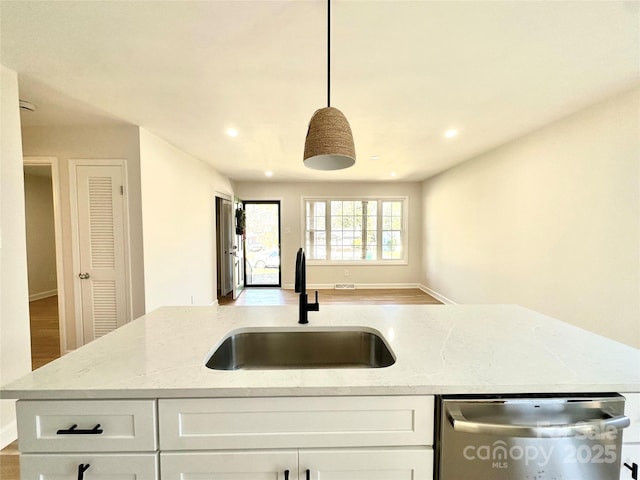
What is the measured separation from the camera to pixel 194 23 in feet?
4.64

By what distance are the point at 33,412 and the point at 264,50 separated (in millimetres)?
1948

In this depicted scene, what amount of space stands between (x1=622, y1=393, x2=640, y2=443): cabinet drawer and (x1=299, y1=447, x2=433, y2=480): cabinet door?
25.7 inches

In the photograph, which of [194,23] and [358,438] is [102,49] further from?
[358,438]

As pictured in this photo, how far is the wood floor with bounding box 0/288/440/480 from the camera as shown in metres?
3.24

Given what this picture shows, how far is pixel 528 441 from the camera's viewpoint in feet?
2.79

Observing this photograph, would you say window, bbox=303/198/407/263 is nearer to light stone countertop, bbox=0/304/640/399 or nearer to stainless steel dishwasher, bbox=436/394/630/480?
light stone countertop, bbox=0/304/640/399

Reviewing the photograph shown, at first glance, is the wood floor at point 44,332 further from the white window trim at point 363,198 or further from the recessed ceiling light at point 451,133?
the recessed ceiling light at point 451,133

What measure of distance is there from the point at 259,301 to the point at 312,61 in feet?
14.7

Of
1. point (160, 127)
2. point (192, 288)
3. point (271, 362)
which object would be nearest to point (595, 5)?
point (271, 362)

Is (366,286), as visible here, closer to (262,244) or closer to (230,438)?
(262,244)

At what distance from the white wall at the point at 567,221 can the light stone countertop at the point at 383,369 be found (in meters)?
1.41

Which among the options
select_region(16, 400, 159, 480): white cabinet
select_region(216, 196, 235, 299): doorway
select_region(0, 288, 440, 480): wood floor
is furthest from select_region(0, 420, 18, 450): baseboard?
select_region(216, 196, 235, 299): doorway

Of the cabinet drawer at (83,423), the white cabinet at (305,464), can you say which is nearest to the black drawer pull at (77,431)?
the cabinet drawer at (83,423)

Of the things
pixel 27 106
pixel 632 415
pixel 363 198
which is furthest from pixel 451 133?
pixel 27 106
